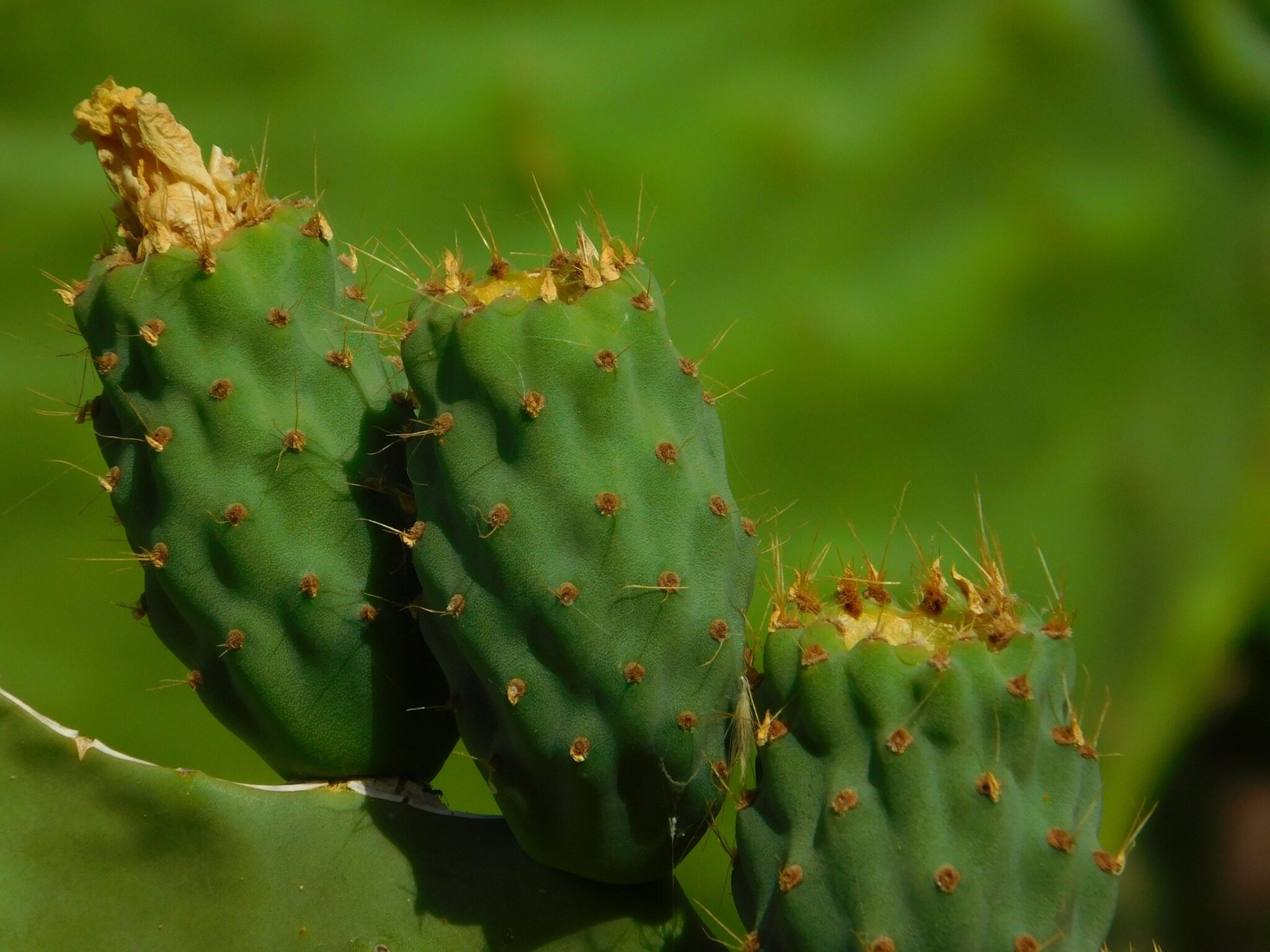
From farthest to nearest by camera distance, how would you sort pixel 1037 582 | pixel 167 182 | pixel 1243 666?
pixel 1243 666, pixel 1037 582, pixel 167 182

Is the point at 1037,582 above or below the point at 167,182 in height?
below

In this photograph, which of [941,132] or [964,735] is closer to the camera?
[964,735]

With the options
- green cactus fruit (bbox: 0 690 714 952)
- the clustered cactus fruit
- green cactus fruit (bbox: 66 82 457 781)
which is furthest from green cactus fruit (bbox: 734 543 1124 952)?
green cactus fruit (bbox: 66 82 457 781)

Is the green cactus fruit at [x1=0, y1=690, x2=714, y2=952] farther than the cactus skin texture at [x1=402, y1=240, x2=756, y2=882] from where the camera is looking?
Yes

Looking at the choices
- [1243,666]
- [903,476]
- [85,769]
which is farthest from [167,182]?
[1243,666]

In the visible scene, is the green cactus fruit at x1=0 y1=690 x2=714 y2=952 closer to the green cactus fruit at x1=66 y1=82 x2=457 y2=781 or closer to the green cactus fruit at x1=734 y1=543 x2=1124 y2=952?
the green cactus fruit at x1=66 y1=82 x2=457 y2=781

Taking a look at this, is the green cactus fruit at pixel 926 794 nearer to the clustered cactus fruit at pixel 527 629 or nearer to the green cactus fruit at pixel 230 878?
the clustered cactus fruit at pixel 527 629

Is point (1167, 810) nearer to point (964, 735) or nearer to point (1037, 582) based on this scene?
point (1037, 582)
